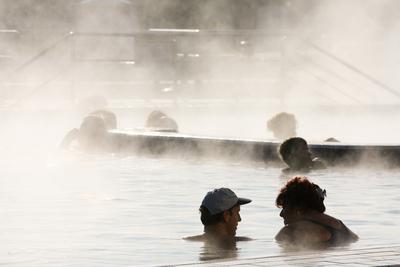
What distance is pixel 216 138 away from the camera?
51.0 ft

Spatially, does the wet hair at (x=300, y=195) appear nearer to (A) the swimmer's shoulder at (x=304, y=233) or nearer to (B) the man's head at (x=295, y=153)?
(A) the swimmer's shoulder at (x=304, y=233)

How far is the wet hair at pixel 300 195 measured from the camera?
8.06 meters

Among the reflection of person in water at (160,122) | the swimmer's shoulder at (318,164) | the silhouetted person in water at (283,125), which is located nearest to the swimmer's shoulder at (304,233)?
the swimmer's shoulder at (318,164)

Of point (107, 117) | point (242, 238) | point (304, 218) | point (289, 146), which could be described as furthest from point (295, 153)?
point (107, 117)

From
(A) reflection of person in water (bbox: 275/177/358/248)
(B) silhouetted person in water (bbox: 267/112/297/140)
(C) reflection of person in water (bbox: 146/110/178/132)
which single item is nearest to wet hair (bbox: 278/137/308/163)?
(B) silhouetted person in water (bbox: 267/112/297/140)

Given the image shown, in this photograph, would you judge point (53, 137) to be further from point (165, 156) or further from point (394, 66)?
point (394, 66)

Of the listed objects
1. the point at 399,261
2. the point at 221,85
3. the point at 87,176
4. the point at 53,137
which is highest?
the point at 221,85

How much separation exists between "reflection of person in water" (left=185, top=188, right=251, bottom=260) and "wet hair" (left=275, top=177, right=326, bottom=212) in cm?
26

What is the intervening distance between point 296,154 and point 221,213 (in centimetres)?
482

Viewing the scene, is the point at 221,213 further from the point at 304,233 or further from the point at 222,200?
the point at 304,233

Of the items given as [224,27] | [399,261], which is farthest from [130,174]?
[224,27]

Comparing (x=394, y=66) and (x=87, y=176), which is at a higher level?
(x=394, y=66)

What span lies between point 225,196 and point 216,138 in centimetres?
724

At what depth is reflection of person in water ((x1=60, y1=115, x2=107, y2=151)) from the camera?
17.6 metres
